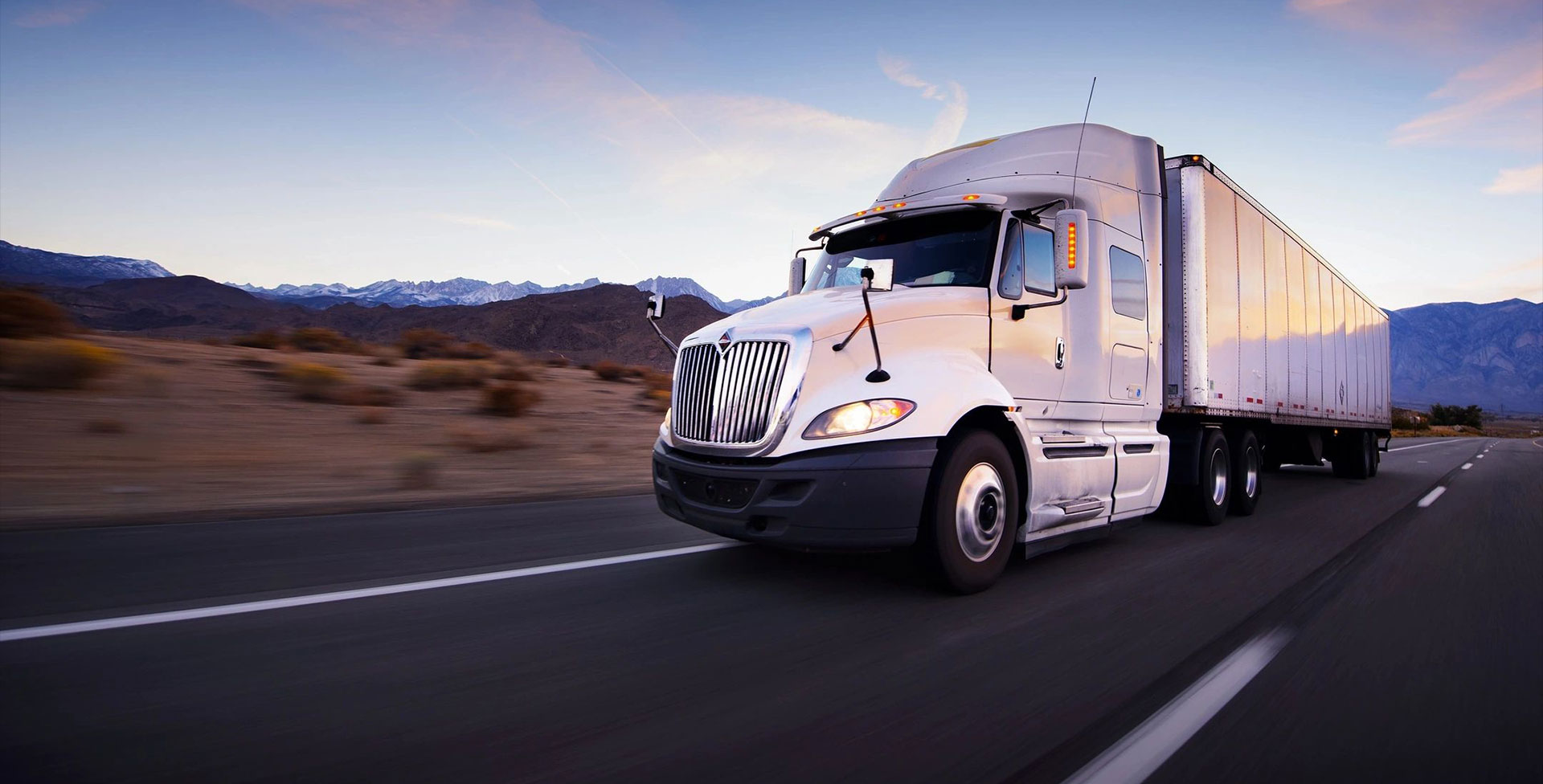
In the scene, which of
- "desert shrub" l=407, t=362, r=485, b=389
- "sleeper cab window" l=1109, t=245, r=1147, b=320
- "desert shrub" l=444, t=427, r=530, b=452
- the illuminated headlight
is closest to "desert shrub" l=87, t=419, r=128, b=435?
"desert shrub" l=444, t=427, r=530, b=452

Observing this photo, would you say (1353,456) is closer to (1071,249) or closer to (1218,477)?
(1218,477)

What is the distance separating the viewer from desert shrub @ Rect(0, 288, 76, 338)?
463 inches

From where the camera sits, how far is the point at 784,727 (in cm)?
288

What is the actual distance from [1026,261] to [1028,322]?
438mm

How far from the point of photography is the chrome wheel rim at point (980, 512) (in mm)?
4770

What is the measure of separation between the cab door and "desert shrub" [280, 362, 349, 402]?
435 inches

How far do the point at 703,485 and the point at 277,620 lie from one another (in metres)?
2.18

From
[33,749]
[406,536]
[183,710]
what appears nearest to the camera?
[33,749]

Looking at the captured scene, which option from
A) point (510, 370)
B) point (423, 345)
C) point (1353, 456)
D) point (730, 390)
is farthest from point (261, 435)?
point (1353, 456)

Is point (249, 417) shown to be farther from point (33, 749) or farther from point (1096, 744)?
point (1096, 744)

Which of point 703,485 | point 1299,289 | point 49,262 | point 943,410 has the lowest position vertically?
point 703,485

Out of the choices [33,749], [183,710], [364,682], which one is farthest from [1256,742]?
[33,749]

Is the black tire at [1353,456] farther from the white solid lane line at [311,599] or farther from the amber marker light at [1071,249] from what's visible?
the white solid lane line at [311,599]

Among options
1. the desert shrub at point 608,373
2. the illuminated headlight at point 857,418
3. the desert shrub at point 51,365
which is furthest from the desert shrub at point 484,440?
the desert shrub at point 608,373
